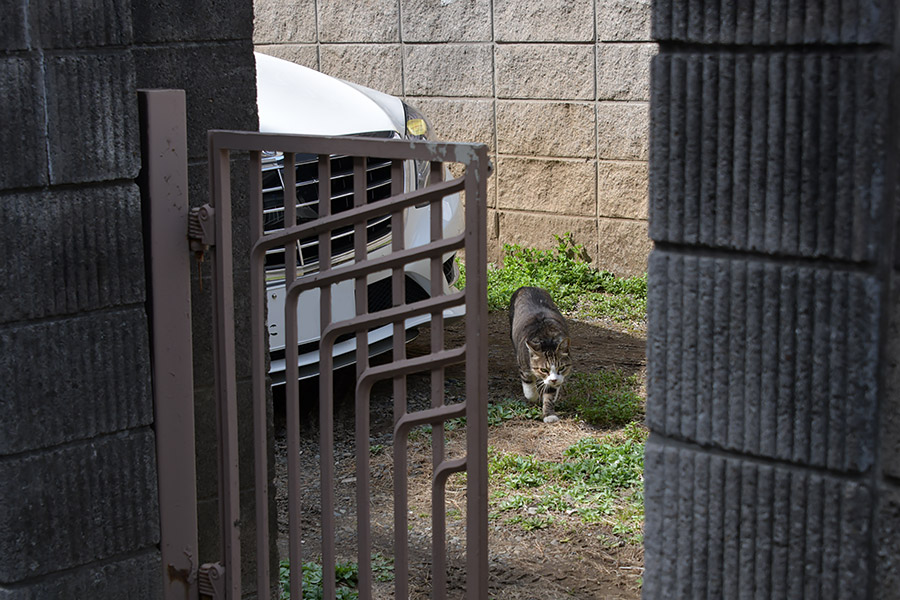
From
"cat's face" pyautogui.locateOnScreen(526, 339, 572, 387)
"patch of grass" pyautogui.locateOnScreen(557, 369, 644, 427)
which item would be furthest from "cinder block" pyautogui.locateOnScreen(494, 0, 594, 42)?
"cat's face" pyautogui.locateOnScreen(526, 339, 572, 387)

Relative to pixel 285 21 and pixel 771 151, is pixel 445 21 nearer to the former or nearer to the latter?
pixel 285 21

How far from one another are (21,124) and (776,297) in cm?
164

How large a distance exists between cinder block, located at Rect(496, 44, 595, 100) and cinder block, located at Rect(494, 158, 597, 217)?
18.1 inches

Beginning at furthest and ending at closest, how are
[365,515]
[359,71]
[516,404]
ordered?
[359,71]
[516,404]
[365,515]

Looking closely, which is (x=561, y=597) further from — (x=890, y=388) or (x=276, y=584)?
(x=890, y=388)

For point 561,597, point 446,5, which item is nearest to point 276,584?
point 561,597

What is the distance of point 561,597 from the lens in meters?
4.00

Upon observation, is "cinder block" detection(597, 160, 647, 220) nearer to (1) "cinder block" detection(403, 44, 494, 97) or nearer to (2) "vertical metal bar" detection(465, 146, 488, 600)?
(1) "cinder block" detection(403, 44, 494, 97)

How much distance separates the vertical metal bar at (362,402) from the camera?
2.60 metres

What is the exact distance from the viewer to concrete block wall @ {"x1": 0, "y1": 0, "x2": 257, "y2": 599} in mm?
2492

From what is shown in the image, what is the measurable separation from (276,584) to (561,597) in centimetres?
100

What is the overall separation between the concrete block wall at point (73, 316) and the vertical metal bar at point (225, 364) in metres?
0.17

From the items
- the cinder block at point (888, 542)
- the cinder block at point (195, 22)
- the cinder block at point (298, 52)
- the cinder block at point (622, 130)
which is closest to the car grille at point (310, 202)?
the cinder block at point (195, 22)

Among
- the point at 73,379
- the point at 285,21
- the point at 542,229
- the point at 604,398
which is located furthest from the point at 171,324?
the point at 285,21
